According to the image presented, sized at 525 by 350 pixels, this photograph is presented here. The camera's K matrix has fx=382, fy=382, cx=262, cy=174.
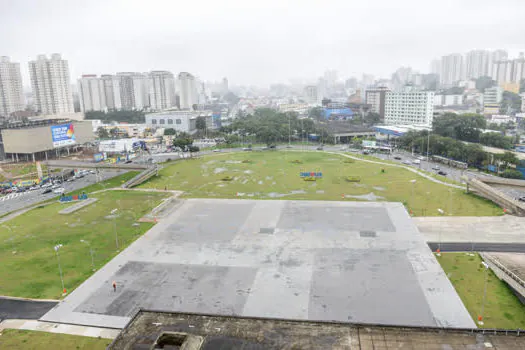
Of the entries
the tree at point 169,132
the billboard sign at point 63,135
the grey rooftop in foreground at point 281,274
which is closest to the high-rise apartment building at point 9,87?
the billboard sign at point 63,135

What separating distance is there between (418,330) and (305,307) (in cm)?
687

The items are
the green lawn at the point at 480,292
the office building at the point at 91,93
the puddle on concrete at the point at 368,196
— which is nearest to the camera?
the green lawn at the point at 480,292

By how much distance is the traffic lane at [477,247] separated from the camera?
26141 millimetres

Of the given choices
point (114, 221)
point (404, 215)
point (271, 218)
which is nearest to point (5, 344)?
point (114, 221)

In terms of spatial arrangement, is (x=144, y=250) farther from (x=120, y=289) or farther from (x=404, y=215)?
(x=404, y=215)

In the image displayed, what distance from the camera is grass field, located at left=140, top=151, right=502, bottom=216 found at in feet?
122

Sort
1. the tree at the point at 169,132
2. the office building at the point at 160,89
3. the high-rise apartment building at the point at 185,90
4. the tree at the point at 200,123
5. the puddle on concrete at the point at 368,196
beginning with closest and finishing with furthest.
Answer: the puddle on concrete at the point at 368,196 < the tree at the point at 169,132 < the tree at the point at 200,123 < the office building at the point at 160,89 < the high-rise apartment building at the point at 185,90

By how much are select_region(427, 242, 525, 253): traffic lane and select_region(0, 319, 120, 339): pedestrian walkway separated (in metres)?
21.0

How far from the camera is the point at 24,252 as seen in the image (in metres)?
27.7

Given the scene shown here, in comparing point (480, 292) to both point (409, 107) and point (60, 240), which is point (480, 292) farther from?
point (409, 107)

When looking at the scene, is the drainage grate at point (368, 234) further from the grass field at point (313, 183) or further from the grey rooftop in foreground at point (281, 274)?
the grass field at point (313, 183)

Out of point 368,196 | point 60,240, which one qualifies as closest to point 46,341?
point 60,240

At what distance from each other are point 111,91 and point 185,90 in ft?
94.7

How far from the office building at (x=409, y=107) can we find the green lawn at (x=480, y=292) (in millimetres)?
71753
